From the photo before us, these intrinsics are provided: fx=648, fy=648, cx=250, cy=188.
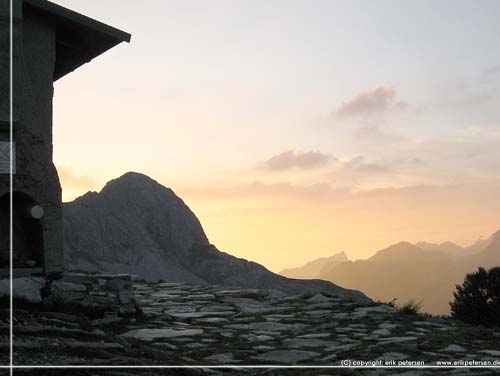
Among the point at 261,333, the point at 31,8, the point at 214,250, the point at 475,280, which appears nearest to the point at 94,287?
the point at 261,333

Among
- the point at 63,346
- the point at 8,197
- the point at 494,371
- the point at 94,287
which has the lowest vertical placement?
the point at 494,371

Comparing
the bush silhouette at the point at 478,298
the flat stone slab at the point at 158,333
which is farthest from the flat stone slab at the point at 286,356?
the bush silhouette at the point at 478,298

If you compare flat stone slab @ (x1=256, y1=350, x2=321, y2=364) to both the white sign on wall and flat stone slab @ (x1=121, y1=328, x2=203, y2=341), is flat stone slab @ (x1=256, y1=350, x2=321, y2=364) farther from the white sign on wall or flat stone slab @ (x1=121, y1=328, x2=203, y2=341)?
the white sign on wall

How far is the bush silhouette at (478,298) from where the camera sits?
16.8 meters

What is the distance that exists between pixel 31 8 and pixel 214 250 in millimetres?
19906

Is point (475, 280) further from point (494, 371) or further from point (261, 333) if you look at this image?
point (494, 371)

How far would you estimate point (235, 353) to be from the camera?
312 inches

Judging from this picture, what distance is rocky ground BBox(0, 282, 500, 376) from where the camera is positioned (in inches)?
256

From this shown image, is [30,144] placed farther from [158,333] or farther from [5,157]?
[158,333]

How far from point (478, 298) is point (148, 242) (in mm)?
15518

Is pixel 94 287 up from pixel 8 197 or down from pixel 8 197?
down

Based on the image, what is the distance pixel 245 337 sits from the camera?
907cm

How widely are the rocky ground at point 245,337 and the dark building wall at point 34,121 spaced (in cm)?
165

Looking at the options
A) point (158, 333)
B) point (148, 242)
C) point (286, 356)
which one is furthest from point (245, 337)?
point (148, 242)
